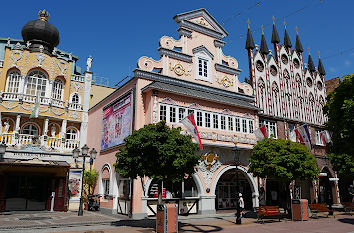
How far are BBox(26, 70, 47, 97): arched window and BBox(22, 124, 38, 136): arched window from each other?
112 inches

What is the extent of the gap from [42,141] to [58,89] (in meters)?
5.62

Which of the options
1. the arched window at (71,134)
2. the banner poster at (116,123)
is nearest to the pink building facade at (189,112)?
the banner poster at (116,123)

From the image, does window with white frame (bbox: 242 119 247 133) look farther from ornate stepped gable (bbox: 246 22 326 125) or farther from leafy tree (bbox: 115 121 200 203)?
leafy tree (bbox: 115 121 200 203)

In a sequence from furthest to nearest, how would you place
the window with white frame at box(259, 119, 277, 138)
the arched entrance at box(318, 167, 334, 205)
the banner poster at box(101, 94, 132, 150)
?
the arched entrance at box(318, 167, 334, 205) < the window with white frame at box(259, 119, 277, 138) < the banner poster at box(101, 94, 132, 150)

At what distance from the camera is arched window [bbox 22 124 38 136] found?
25.2m

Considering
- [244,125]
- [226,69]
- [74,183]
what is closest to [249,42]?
[226,69]

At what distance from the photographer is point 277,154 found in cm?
1877

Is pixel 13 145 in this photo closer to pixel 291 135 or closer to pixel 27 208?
pixel 27 208

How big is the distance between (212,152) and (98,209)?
33.2 feet

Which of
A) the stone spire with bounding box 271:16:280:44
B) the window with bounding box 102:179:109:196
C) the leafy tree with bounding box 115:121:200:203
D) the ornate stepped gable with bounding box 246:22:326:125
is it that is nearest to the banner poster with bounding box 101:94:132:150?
the window with bounding box 102:179:109:196

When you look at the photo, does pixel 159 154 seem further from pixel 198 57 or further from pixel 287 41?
pixel 287 41

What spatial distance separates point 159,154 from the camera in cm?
1322

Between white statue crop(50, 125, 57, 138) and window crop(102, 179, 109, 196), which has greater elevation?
white statue crop(50, 125, 57, 138)

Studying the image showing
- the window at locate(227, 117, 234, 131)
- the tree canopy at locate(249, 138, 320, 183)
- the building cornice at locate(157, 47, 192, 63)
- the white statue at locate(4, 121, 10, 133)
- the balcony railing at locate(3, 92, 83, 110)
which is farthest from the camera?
the balcony railing at locate(3, 92, 83, 110)
